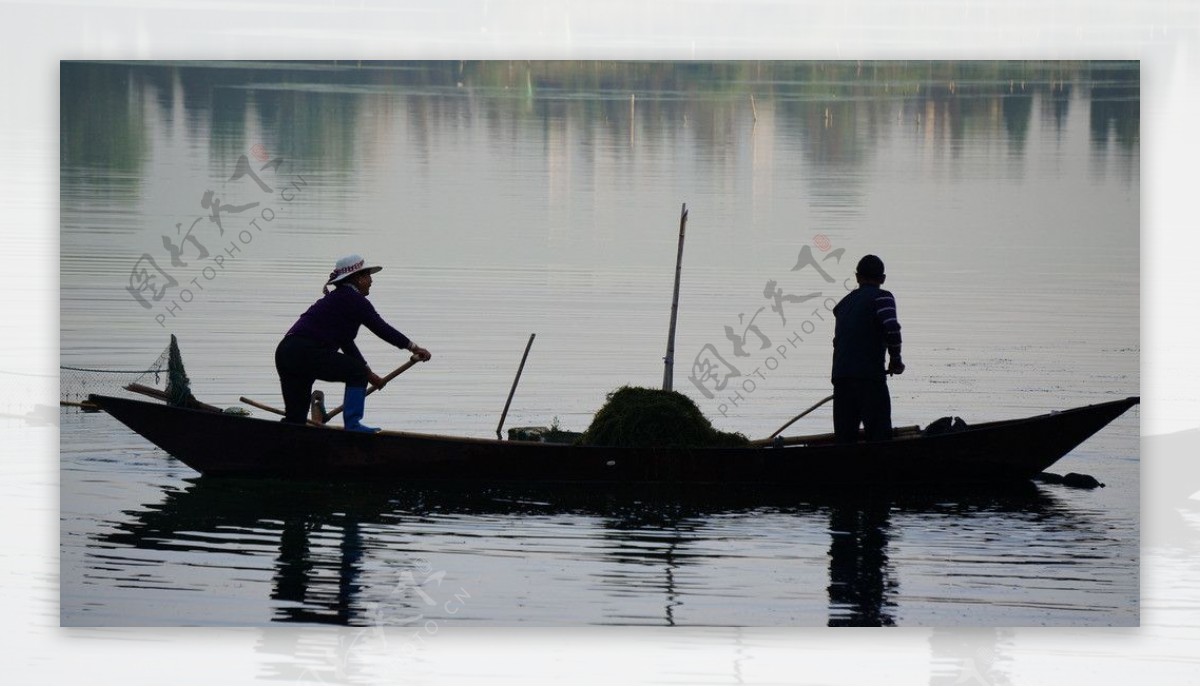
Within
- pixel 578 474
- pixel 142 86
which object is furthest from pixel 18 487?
pixel 578 474

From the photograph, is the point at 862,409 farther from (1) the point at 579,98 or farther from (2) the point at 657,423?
(1) the point at 579,98

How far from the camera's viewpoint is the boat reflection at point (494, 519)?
7.71 metres

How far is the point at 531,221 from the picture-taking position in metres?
11.7

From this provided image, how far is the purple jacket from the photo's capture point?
882 centimetres

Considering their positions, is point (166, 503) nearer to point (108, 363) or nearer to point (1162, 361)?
point (108, 363)

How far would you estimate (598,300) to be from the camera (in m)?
11.4

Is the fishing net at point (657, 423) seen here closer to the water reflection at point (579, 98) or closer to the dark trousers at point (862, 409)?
the dark trousers at point (862, 409)

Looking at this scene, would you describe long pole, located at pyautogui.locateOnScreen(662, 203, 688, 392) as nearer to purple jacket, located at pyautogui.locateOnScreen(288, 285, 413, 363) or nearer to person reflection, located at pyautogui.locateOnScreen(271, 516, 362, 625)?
purple jacket, located at pyautogui.locateOnScreen(288, 285, 413, 363)

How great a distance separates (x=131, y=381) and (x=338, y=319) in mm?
1233

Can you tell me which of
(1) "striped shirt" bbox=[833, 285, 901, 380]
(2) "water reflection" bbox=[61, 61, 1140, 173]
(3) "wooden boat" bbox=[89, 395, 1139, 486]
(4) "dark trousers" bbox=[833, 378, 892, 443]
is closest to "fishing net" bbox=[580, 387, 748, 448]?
(3) "wooden boat" bbox=[89, 395, 1139, 486]

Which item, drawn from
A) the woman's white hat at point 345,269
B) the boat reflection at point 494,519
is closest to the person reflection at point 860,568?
the boat reflection at point 494,519

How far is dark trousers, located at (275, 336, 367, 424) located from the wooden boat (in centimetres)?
21

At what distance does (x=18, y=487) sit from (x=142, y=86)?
168 cm

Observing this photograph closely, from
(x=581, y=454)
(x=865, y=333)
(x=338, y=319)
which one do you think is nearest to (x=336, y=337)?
(x=338, y=319)
